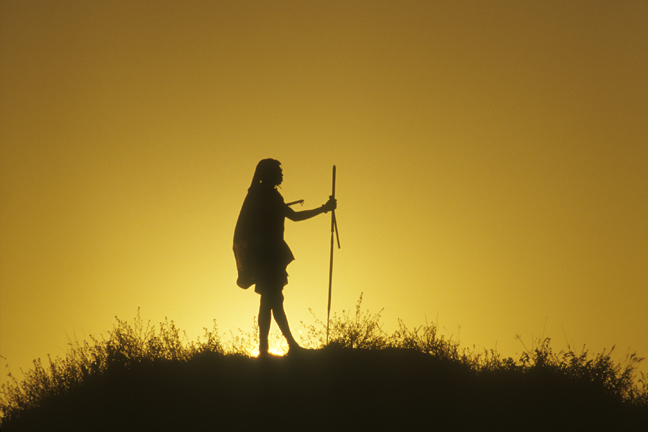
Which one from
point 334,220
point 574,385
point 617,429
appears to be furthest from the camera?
point 334,220

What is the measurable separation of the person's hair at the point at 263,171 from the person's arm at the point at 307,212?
0.49 meters

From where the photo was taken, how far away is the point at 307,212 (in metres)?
8.06

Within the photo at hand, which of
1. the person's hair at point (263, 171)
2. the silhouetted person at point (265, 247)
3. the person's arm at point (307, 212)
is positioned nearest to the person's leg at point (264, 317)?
the silhouetted person at point (265, 247)

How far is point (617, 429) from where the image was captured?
7434 millimetres

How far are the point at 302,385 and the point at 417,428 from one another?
1.44 m

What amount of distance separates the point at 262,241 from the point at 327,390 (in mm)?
1950

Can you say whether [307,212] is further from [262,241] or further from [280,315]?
[280,315]

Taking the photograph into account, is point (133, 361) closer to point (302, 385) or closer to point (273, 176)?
point (302, 385)

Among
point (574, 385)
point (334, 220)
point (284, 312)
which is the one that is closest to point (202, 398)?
point (284, 312)

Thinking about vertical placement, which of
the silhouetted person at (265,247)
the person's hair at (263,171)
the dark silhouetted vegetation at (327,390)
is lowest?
the dark silhouetted vegetation at (327,390)

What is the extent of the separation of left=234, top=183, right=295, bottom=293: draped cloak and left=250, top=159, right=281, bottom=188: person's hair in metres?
0.07

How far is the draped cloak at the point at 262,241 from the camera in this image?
7707 mm

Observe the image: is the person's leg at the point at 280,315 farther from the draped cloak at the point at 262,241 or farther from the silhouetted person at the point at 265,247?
the draped cloak at the point at 262,241

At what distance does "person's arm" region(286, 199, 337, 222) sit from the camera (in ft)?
26.0
